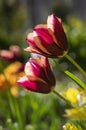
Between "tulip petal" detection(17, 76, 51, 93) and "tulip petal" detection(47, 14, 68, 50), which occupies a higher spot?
"tulip petal" detection(47, 14, 68, 50)

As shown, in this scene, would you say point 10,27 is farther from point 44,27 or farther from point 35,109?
point 44,27

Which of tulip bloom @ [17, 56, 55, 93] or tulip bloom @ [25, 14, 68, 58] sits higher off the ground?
tulip bloom @ [25, 14, 68, 58]

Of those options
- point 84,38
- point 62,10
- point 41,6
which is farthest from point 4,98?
point 41,6

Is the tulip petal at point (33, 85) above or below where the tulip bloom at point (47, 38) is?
below

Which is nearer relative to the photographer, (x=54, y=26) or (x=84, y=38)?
(x=54, y=26)

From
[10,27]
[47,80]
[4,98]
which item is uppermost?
[47,80]
